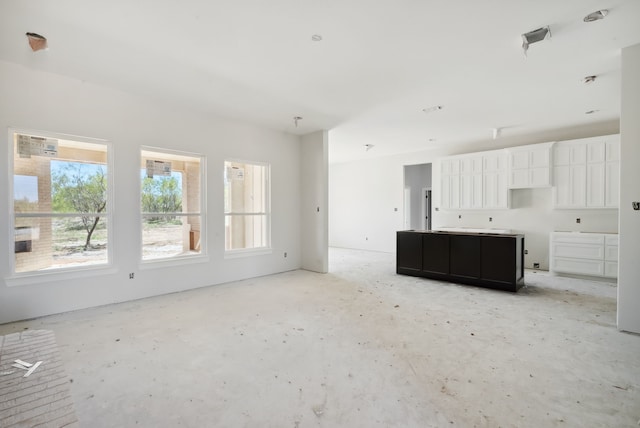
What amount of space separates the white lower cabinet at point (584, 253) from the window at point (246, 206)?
566 centimetres

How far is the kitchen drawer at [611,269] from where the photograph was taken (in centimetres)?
522

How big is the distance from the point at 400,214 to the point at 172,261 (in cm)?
625

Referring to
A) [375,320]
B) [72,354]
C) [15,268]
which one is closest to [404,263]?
[375,320]

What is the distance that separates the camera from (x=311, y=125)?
5.74 meters

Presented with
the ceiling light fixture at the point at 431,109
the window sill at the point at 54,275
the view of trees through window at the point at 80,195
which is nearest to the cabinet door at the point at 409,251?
the ceiling light fixture at the point at 431,109

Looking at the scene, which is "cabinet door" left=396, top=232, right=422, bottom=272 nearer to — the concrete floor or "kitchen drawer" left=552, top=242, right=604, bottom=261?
the concrete floor

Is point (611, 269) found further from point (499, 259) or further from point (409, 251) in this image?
point (409, 251)

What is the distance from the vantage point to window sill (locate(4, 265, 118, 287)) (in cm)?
340

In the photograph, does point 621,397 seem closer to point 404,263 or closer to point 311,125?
point 404,263

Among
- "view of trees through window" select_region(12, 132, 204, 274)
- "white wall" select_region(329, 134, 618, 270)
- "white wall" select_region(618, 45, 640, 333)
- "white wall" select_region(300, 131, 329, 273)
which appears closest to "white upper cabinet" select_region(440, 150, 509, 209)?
"white wall" select_region(329, 134, 618, 270)

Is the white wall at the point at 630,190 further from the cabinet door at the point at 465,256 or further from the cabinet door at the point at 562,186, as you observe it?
the cabinet door at the point at 562,186

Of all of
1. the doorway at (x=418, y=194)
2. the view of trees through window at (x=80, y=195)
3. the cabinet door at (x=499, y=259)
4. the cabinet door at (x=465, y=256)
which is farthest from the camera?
the doorway at (x=418, y=194)

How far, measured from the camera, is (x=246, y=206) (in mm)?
5898

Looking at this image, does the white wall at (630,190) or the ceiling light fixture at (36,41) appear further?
the white wall at (630,190)
